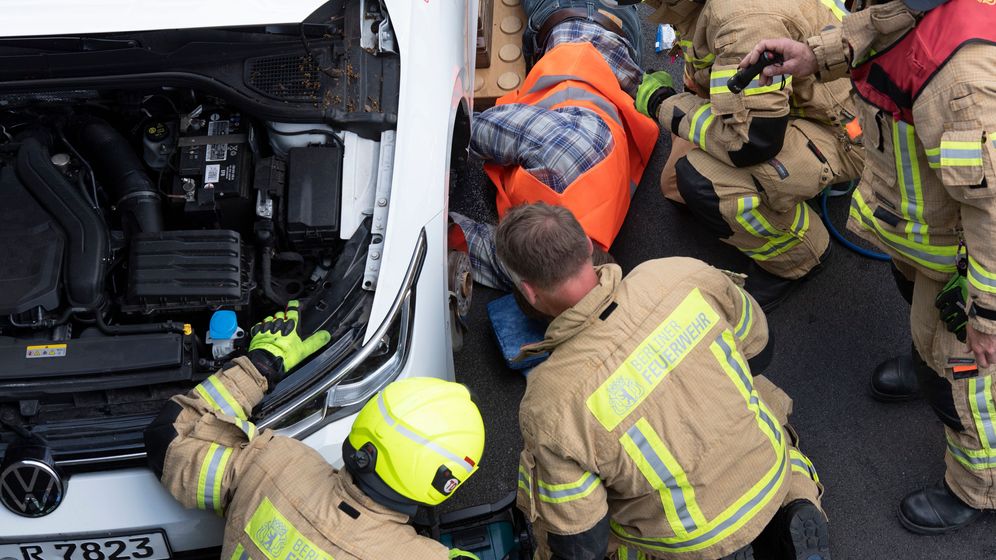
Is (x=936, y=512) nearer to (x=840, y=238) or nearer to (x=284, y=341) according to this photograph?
(x=840, y=238)

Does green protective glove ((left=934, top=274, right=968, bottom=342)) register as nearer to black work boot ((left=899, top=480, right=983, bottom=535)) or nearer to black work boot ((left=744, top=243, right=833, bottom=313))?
black work boot ((left=899, top=480, right=983, bottom=535))

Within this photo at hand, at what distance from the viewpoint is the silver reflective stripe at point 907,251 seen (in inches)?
107

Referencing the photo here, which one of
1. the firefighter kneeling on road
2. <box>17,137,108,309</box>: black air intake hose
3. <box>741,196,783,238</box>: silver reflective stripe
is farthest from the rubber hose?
<box>17,137,108,309</box>: black air intake hose

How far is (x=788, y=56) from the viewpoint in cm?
296

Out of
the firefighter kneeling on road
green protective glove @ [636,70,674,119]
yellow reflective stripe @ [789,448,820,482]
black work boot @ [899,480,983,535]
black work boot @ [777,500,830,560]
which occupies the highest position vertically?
green protective glove @ [636,70,674,119]

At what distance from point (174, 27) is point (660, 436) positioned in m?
1.83

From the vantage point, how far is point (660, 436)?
2295 mm

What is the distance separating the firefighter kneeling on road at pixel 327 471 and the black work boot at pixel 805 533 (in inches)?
42.2

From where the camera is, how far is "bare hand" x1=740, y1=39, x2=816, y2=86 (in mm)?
2932

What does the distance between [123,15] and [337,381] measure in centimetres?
128

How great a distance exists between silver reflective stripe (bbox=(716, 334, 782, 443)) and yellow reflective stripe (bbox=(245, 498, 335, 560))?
3.77 ft

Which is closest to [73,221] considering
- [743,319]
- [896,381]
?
[743,319]

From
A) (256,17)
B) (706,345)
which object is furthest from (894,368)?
(256,17)

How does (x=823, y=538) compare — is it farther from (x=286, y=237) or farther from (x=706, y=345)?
(x=286, y=237)
